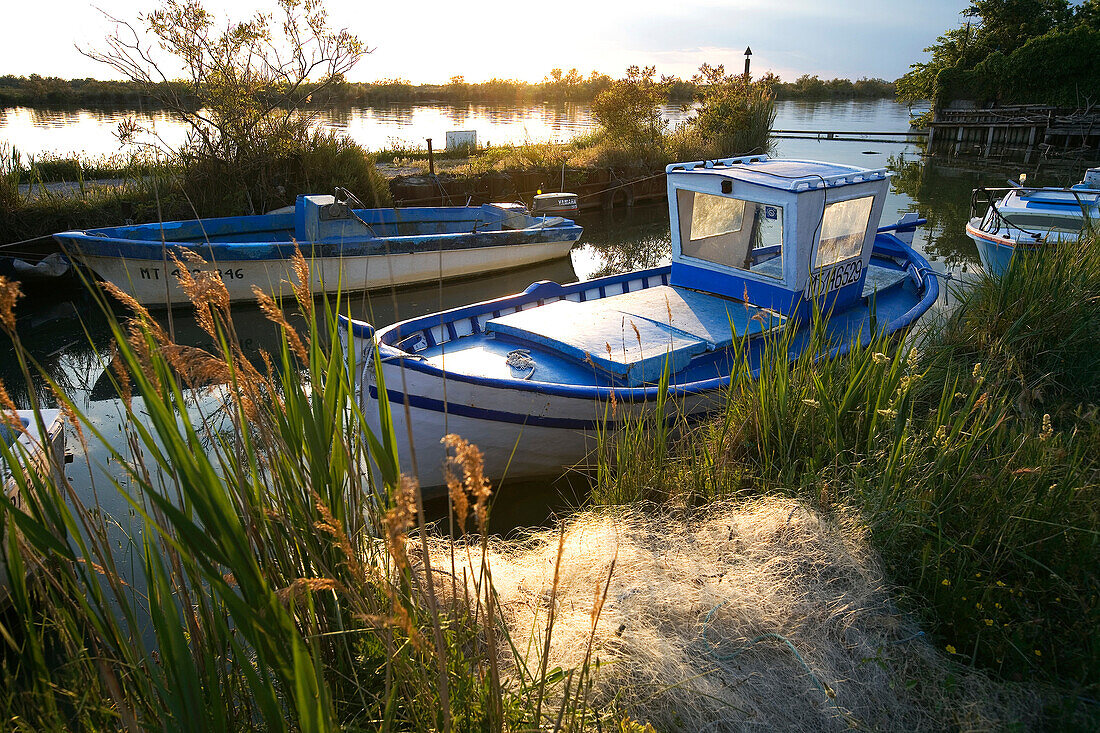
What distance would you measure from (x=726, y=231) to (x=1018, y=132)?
1218 inches

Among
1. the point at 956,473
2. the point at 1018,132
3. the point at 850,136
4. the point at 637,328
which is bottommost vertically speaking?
the point at 956,473

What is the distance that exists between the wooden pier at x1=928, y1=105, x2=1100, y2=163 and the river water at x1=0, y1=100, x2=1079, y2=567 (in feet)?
5.76

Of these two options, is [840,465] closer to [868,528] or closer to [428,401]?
[868,528]

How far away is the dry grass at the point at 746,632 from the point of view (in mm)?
2275

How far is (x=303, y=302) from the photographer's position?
66.1 inches

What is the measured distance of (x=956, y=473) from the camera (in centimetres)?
314

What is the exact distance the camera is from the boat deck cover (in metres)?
5.32

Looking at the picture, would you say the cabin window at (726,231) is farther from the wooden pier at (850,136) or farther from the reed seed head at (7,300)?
the wooden pier at (850,136)

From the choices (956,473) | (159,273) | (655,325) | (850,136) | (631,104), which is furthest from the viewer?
(850,136)

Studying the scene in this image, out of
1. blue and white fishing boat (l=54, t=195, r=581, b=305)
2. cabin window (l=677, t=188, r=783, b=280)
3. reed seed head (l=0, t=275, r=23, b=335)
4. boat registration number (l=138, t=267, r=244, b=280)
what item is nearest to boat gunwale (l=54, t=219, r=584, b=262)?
blue and white fishing boat (l=54, t=195, r=581, b=305)

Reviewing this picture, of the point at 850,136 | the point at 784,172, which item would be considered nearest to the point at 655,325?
the point at 784,172

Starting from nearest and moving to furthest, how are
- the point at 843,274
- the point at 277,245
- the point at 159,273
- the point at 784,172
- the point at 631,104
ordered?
1. the point at 784,172
2. the point at 843,274
3. the point at 159,273
4. the point at 277,245
5. the point at 631,104

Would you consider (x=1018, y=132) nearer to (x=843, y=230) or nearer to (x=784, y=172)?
(x=843, y=230)

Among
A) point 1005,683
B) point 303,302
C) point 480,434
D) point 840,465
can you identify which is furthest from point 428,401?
point 1005,683
